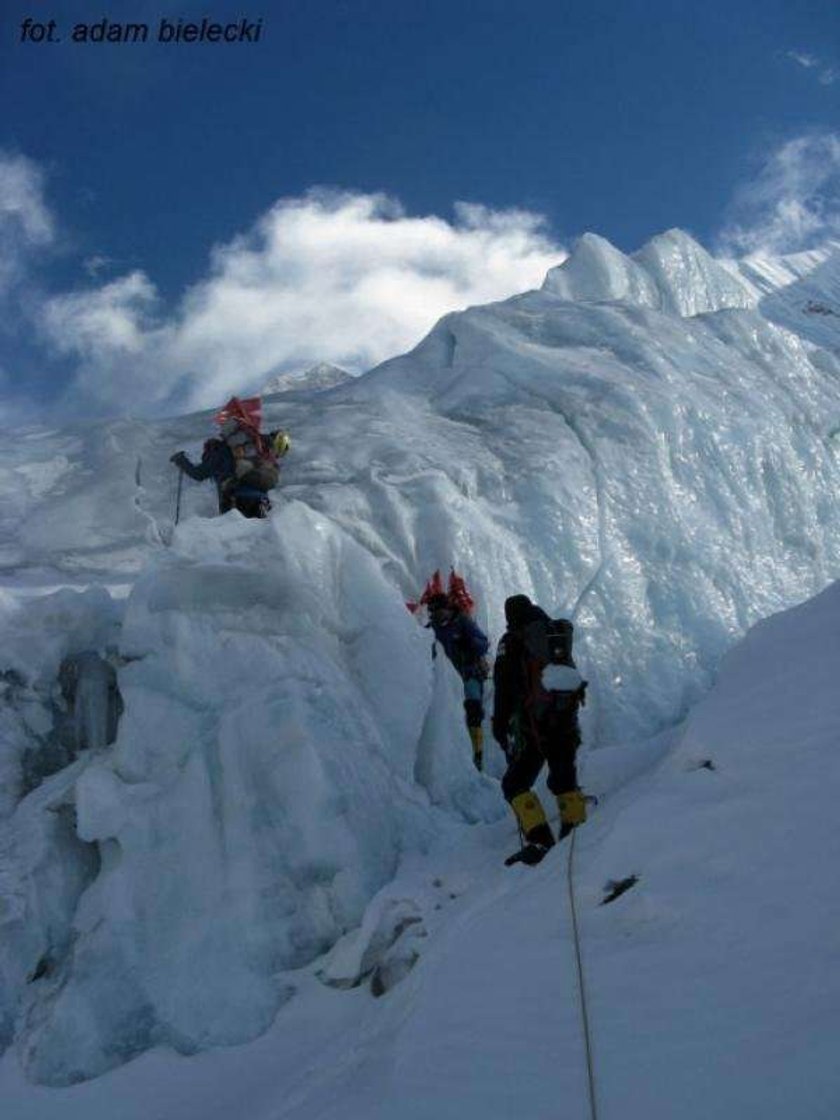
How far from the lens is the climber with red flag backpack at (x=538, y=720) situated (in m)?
5.12

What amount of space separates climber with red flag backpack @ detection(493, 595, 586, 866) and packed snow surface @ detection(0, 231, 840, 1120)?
328 millimetres

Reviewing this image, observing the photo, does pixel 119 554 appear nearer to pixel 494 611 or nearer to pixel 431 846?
pixel 494 611

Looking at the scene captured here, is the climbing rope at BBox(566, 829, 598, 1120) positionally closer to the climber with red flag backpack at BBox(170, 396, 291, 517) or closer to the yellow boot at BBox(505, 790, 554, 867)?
the yellow boot at BBox(505, 790, 554, 867)

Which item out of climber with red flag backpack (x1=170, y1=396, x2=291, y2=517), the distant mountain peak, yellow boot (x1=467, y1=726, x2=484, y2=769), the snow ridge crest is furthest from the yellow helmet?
the distant mountain peak

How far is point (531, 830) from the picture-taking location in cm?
516

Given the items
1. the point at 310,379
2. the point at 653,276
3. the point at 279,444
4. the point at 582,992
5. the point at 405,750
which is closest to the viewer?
the point at 582,992

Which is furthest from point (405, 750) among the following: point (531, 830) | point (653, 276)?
point (653, 276)

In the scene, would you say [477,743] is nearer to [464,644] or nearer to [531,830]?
[464,644]

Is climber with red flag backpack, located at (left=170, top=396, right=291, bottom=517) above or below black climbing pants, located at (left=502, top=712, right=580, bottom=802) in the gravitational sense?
above

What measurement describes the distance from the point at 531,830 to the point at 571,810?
22cm

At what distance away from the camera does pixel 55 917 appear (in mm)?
5383

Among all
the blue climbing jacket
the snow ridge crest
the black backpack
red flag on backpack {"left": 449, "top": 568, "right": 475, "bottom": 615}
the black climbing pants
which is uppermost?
the snow ridge crest

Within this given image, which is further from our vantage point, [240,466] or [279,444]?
[279,444]

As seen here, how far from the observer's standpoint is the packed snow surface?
3.25 m
